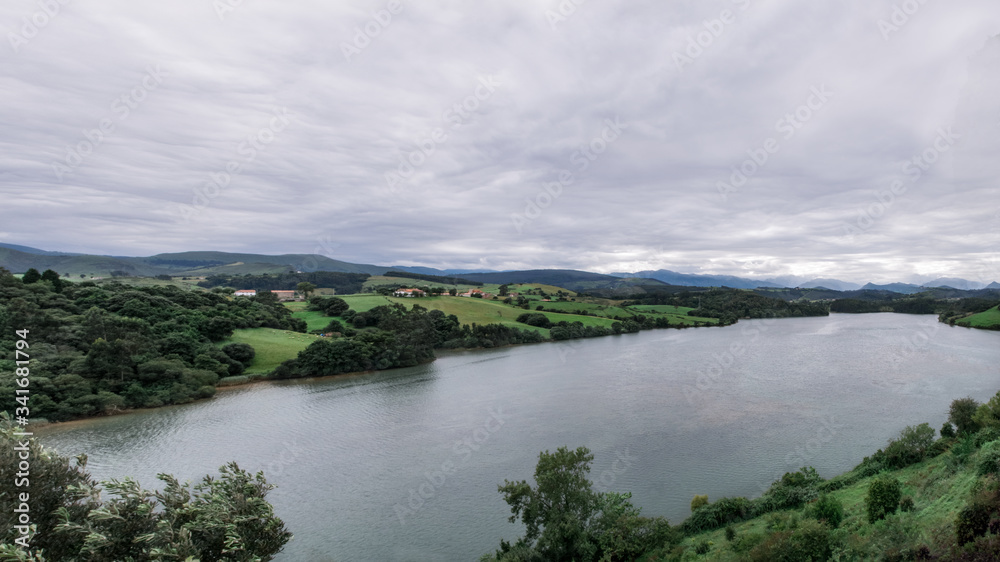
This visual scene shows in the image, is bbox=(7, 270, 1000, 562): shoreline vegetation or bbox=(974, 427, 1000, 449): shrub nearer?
bbox=(7, 270, 1000, 562): shoreline vegetation

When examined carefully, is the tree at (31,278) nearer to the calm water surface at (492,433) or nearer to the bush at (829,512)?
the calm water surface at (492,433)

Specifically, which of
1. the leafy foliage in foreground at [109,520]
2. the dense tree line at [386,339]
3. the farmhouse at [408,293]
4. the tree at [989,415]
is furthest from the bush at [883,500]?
the farmhouse at [408,293]

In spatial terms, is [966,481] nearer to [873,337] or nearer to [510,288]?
[873,337]

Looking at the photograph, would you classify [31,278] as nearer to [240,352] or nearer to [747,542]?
[240,352]

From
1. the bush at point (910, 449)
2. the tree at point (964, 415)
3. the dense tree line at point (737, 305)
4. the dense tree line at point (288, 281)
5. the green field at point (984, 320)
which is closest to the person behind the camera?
the bush at point (910, 449)

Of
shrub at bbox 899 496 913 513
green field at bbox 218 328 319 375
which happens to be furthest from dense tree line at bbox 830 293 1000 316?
green field at bbox 218 328 319 375

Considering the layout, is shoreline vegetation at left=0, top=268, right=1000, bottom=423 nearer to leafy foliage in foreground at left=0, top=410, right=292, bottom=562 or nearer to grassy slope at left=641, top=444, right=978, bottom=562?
leafy foliage in foreground at left=0, top=410, right=292, bottom=562
